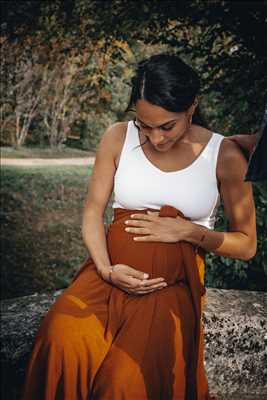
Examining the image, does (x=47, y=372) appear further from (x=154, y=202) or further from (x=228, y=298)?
(x=228, y=298)

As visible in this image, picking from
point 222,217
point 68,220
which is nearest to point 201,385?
point 222,217

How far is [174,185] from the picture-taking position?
2.47 m

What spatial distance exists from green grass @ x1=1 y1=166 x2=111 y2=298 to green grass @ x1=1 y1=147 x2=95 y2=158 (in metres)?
1.28

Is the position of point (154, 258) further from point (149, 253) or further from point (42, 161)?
point (42, 161)

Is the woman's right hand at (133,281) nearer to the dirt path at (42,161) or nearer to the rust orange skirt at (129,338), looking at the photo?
the rust orange skirt at (129,338)

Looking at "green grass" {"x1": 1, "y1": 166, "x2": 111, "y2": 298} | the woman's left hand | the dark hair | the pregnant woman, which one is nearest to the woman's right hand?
the pregnant woman

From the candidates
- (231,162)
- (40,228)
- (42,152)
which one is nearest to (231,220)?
(231,162)

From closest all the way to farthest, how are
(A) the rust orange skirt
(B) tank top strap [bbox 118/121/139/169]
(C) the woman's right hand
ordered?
(A) the rust orange skirt < (C) the woman's right hand < (B) tank top strap [bbox 118/121/139/169]

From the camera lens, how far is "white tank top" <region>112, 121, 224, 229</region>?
247 cm

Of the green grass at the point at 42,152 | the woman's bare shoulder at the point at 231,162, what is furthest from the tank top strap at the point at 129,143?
the green grass at the point at 42,152

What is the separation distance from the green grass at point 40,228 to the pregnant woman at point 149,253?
3249mm

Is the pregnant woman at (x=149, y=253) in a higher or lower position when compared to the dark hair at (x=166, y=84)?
lower

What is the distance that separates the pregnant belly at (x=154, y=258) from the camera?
2432 millimetres

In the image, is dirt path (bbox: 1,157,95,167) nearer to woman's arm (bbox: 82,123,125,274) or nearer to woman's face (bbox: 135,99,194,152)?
woman's arm (bbox: 82,123,125,274)
